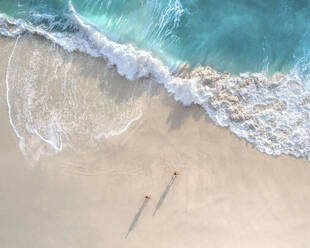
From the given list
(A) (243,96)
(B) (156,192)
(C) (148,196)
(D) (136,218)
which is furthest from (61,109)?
(A) (243,96)

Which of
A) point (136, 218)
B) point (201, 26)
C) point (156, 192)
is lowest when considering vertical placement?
point (136, 218)

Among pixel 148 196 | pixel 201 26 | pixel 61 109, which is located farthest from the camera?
pixel 201 26

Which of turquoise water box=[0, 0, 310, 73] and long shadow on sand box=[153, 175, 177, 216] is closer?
long shadow on sand box=[153, 175, 177, 216]

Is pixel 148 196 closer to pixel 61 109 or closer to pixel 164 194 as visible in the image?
pixel 164 194

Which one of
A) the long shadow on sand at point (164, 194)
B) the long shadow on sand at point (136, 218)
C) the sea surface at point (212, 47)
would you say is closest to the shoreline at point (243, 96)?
the sea surface at point (212, 47)

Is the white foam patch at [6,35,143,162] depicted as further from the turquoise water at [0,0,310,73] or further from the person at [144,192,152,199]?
the person at [144,192,152,199]

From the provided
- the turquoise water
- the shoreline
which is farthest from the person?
the turquoise water

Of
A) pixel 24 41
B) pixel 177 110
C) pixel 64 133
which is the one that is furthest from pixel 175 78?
pixel 24 41
